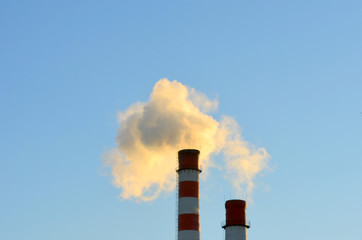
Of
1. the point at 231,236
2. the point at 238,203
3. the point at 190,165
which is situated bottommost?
the point at 231,236

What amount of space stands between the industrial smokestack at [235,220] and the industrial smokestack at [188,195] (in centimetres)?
225

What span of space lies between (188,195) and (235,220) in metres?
3.89

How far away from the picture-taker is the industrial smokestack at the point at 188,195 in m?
35.4

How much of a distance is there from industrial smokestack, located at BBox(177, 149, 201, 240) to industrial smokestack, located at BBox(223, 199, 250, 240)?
225 cm

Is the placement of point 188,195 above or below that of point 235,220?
above

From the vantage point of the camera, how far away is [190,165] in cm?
3722

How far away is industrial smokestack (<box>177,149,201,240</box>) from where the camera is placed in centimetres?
3538

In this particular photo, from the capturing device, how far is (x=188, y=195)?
119ft

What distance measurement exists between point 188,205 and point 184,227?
5.27ft

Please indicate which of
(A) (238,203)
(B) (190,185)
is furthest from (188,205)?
(A) (238,203)

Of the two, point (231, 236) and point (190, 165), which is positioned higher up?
point (190, 165)

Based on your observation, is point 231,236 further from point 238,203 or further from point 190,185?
point 190,185

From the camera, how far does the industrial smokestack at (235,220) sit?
35.8 m

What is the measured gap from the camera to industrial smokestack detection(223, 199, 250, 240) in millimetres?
35781
